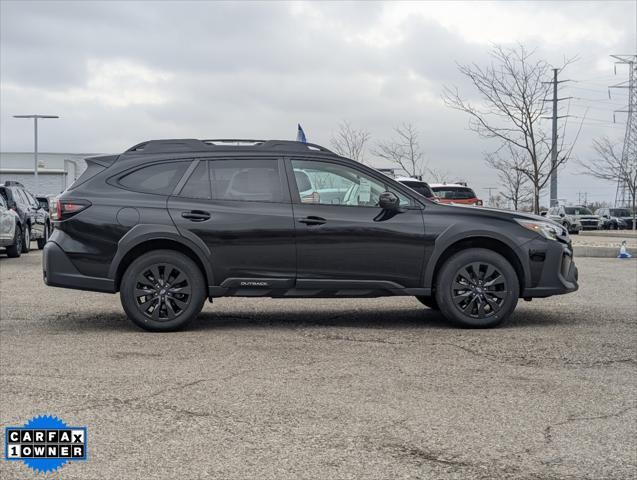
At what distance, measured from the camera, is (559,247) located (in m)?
9.48

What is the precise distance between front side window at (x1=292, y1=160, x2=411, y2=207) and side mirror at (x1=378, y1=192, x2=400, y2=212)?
11 cm

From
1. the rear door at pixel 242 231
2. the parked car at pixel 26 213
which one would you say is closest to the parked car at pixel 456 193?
the parked car at pixel 26 213

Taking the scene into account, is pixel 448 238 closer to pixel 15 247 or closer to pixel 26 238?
pixel 15 247

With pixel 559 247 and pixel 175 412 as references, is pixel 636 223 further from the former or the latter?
pixel 175 412

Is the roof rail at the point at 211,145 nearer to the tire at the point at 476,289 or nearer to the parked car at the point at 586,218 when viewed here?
the tire at the point at 476,289

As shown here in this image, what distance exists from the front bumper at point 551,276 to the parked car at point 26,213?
1614 cm

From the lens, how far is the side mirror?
913 centimetres

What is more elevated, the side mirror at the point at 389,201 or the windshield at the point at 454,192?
the windshield at the point at 454,192

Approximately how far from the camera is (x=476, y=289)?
9.27 m

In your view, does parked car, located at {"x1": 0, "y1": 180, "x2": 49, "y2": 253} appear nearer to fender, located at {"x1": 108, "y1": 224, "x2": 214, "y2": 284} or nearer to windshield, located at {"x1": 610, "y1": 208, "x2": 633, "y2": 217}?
fender, located at {"x1": 108, "y1": 224, "x2": 214, "y2": 284}

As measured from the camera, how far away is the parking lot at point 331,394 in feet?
15.8

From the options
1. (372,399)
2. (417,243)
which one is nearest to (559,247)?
(417,243)

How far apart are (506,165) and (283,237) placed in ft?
113

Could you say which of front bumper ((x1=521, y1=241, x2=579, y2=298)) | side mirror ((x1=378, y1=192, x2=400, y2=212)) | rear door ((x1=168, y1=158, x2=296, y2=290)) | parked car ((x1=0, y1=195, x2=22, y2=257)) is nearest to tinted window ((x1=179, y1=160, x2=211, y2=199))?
rear door ((x1=168, y1=158, x2=296, y2=290))
